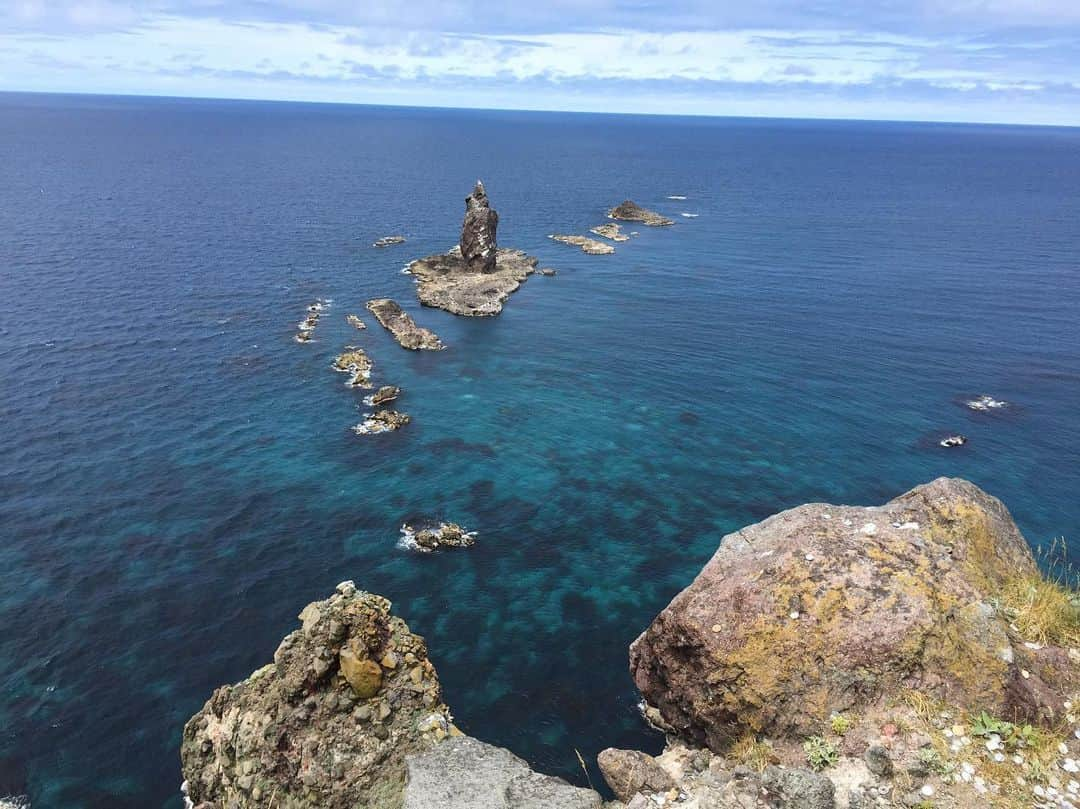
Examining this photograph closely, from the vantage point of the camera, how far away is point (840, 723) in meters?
19.4

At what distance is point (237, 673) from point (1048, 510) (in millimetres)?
56830

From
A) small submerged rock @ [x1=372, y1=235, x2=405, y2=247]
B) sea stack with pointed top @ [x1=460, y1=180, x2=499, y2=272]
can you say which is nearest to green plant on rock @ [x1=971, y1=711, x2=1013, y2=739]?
sea stack with pointed top @ [x1=460, y1=180, x2=499, y2=272]

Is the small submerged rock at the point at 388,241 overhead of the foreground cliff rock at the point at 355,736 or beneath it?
beneath

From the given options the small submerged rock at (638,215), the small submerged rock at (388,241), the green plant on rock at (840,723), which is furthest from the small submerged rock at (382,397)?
the small submerged rock at (638,215)

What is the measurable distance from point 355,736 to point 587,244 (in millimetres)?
117012

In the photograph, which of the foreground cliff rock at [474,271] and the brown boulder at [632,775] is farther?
the foreground cliff rock at [474,271]

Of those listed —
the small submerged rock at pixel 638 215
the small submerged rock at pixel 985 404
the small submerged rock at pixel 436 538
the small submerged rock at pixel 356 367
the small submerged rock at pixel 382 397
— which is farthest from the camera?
the small submerged rock at pixel 638 215

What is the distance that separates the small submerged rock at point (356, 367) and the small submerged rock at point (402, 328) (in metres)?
6.11

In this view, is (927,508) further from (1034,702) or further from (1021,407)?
(1021,407)

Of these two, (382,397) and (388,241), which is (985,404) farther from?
(388,241)

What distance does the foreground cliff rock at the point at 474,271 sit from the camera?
95.6 metres

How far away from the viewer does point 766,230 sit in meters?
146

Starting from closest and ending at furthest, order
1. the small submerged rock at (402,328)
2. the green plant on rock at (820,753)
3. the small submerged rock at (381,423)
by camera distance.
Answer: the green plant on rock at (820,753), the small submerged rock at (381,423), the small submerged rock at (402,328)

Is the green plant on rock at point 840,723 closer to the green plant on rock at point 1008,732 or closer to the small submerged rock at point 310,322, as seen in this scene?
the green plant on rock at point 1008,732
